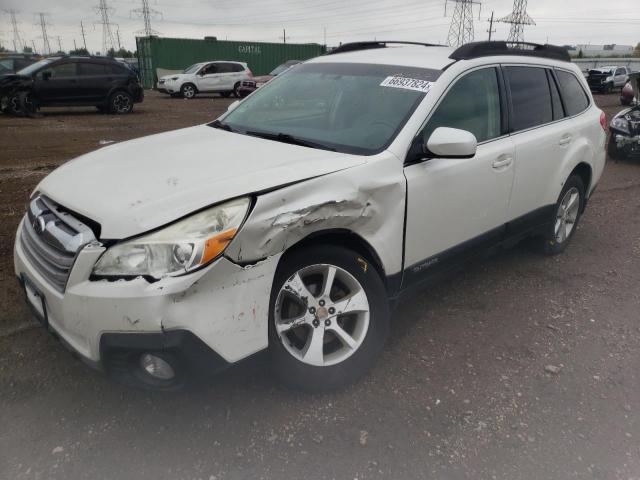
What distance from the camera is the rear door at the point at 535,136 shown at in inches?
147

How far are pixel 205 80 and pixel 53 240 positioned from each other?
21.6 meters

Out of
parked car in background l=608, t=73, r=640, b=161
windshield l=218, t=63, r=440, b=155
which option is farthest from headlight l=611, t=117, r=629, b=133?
windshield l=218, t=63, r=440, b=155

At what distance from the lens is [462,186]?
320 cm

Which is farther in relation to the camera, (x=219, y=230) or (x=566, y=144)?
(x=566, y=144)

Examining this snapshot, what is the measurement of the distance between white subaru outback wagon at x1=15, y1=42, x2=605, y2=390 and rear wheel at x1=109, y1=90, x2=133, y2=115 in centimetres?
1317

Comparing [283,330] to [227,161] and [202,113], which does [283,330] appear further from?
[202,113]

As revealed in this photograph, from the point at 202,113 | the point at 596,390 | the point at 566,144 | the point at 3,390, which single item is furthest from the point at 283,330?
the point at 202,113

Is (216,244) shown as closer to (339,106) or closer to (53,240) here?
(53,240)

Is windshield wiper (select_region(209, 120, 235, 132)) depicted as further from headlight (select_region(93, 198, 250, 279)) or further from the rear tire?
the rear tire

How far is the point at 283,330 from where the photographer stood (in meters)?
2.52

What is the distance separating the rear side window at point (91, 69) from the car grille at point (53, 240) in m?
14.0

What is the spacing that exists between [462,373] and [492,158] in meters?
1.37

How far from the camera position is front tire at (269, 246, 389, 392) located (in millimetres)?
2492

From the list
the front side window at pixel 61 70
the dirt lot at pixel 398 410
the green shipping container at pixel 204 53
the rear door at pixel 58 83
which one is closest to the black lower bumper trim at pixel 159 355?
the dirt lot at pixel 398 410
